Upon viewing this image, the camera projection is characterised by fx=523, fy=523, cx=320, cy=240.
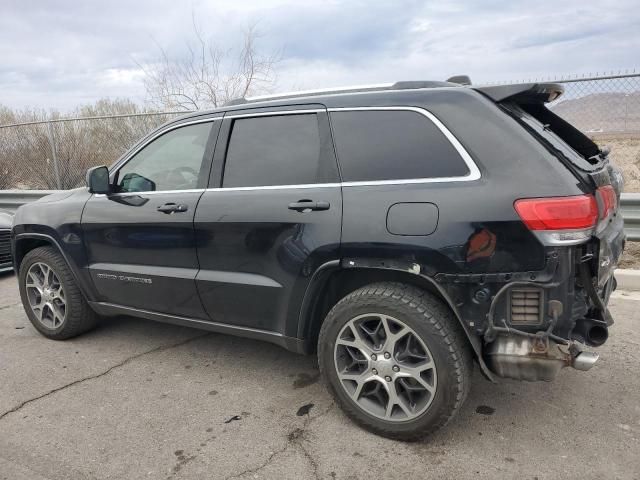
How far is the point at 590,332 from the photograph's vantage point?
2.54 meters

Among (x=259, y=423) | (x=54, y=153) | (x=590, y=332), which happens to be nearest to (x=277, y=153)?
(x=259, y=423)

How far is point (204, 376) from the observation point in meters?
3.66

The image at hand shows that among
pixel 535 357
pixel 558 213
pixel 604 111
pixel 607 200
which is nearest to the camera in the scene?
pixel 558 213

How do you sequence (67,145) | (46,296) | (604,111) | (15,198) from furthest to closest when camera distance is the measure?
(67,145) < (15,198) < (604,111) < (46,296)

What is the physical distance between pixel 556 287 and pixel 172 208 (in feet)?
7.77

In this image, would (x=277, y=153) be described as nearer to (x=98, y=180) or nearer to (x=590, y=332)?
(x=98, y=180)

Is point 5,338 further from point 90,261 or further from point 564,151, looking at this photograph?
point 564,151

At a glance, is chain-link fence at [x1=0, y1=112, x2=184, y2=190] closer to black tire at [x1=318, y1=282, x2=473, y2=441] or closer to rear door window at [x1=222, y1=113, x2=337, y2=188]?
rear door window at [x1=222, y1=113, x2=337, y2=188]

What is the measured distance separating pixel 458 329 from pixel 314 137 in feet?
4.45

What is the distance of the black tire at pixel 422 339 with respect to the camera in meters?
2.61

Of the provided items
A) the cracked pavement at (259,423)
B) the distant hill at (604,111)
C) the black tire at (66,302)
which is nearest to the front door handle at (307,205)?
the cracked pavement at (259,423)

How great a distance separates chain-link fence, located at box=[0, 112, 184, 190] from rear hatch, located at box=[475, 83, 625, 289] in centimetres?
803

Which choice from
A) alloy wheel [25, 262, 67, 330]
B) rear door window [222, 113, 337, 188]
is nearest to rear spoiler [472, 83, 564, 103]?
rear door window [222, 113, 337, 188]

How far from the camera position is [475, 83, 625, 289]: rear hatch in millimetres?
Result: 2539
